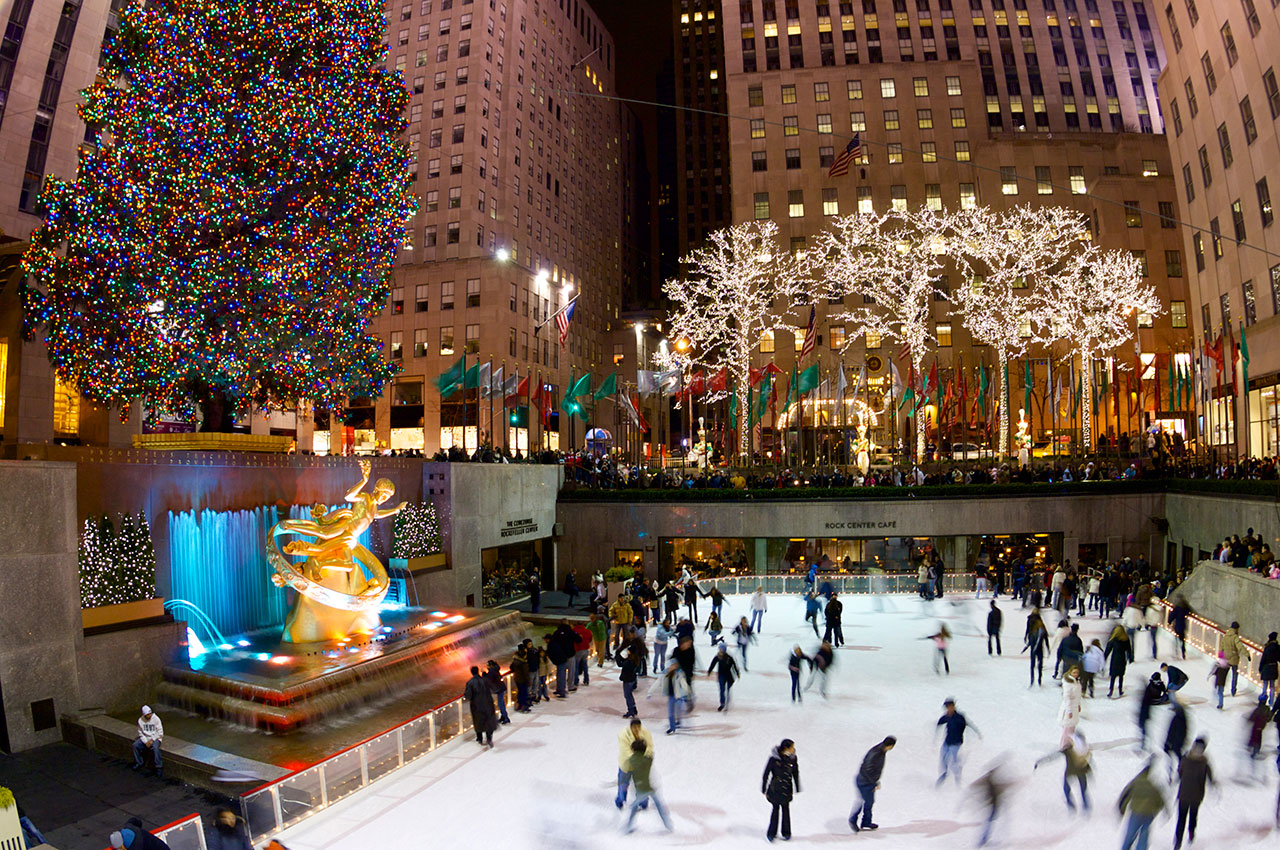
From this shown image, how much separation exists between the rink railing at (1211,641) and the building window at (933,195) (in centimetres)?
3980

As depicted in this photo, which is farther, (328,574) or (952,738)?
(328,574)

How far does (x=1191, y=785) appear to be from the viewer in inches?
328

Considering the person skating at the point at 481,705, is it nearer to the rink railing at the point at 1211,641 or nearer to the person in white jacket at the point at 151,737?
the person in white jacket at the point at 151,737

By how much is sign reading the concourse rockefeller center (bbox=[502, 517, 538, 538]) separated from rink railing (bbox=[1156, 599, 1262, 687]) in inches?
769

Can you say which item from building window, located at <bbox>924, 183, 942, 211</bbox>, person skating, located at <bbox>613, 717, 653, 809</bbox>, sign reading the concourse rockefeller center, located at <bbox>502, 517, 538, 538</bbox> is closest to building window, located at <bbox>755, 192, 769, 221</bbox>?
building window, located at <bbox>924, 183, 942, 211</bbox>

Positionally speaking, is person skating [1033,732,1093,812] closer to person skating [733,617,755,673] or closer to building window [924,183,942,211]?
person skating [733,617,755,673]

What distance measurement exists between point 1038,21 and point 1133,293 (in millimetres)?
32947

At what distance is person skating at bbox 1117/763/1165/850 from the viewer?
25.7 feet

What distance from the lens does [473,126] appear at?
57.6 m

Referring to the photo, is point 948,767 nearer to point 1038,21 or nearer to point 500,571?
point 500,571

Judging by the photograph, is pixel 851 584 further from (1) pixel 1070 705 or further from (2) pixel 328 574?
(2) pixel 328 574

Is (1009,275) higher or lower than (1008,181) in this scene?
lower

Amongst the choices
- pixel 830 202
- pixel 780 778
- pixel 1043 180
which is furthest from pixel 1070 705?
pixel 1043 180

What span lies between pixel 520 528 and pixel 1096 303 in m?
38.1
